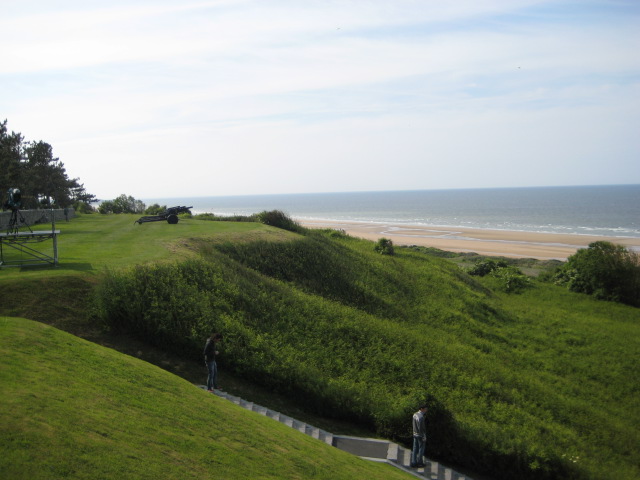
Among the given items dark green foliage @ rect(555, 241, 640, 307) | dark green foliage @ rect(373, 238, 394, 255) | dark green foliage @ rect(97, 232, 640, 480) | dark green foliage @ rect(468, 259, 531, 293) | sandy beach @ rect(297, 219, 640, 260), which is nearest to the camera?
dark green foliage @ rect(97, 232, 640, 480)

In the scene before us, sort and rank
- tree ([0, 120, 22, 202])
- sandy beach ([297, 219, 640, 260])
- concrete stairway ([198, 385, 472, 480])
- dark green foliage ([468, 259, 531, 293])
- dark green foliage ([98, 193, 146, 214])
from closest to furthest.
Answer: concrete stairway ([198, 385, 472, 480]) → tree ([0, 120, 22, 202]) → dark green foliage ([468, 259, 531, 293]) → dark green foliage ([98, 193, 146, 214]) → sandy beach ([297, 219, 640, 260])

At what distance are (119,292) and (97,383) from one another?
7367 mm

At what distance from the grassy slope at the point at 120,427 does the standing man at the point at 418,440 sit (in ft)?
4.29

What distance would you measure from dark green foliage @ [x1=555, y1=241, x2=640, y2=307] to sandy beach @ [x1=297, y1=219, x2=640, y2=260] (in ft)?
68.8

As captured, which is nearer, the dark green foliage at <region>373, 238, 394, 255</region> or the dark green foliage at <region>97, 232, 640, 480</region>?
the dark green foliage at <region>97, 232, 640, 480</region>

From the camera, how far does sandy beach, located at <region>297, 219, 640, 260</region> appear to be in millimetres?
72875

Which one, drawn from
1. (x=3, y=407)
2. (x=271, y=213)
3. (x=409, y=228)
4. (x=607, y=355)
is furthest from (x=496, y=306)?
(x=409, y=228)

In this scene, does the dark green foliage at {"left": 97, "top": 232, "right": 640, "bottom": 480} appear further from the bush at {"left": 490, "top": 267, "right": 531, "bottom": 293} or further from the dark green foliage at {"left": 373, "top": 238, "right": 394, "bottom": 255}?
the bush at {"left": 490, "top": 267, "right": 531, "bottom": 293}

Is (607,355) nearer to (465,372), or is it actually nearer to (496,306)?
(496,306)

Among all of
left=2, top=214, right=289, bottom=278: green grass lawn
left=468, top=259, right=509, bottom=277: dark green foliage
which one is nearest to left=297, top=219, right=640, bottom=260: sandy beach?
left=468, top=259, right=509, bottom=277: dark green foliage

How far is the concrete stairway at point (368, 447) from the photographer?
1562 centimetres

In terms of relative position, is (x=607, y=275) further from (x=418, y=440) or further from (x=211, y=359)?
(x=211, y=359)

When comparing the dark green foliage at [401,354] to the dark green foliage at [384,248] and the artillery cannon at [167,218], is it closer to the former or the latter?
the artillery cannon at [167,218]

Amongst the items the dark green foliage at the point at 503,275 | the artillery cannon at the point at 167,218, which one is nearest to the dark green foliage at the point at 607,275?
the dark green foliage at the point at 503,275
